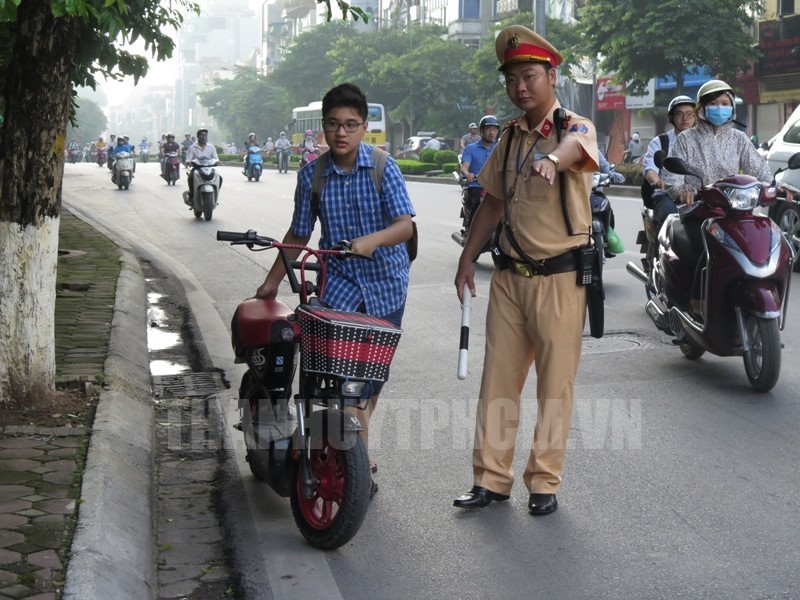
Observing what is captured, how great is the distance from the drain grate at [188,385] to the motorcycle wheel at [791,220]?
6956mm

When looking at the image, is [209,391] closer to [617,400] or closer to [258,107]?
[617,400]

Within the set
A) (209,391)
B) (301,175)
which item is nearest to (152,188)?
(209,391)

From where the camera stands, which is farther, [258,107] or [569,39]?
[258,107]

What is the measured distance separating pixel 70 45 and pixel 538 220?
2.53 metres

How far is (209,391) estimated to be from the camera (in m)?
7.32

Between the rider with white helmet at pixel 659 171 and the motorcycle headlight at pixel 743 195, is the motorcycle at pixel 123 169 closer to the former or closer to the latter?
the rider with white helmet at pixel 659 171

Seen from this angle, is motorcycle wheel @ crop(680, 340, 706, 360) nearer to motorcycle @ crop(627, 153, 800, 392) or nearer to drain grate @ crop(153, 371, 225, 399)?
motorcycle @ crop(627, 153, 800, 392)

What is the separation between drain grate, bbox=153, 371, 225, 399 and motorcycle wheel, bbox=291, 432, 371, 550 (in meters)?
2.71

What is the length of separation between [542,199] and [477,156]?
360 inches

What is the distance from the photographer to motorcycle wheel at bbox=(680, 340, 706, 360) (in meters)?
7.82

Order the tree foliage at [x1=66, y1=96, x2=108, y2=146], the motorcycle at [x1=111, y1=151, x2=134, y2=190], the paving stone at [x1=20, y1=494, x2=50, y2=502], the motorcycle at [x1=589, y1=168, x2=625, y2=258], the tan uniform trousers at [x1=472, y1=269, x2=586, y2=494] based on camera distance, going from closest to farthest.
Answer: the paving stone at [x1=20, y1=494, x2=50, y2=502] < the tan uniform trousers at [x1=472, y1=269, x2=586, y2=494] < the motorcycle at [x1=589, y1=168, x2=625, y2=258] < the motorcycle at [x1=111, y1=151, x2=134, y2=190] < the tree foliage at [x1=66, y1=96, x2=108, y2=146]

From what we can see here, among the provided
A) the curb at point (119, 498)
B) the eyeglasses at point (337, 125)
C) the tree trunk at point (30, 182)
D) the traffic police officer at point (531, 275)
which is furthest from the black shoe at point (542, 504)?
the tree trunk at point (30, 182)

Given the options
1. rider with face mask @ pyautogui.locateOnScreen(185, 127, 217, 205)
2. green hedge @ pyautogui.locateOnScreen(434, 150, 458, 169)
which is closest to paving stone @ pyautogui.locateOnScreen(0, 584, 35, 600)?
rider with face mask @ pyautogui.locateOnScreen(185, 127, 217, 205)

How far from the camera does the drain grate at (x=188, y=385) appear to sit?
7250 mm
